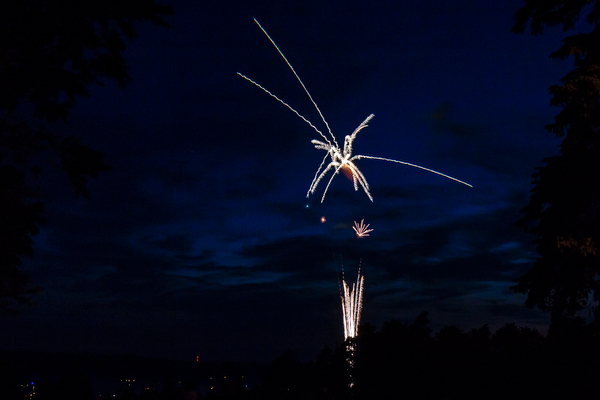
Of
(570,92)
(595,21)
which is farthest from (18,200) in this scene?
(595,21)

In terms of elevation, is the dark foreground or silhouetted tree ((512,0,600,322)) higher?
silhouetted tree ((512,0,600,322))

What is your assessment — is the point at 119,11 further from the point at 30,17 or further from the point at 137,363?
the point at 137,363

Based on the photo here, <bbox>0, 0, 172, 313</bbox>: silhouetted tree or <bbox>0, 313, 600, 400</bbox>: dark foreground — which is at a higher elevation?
<bbox>0, 0, 172, 313</bbox>: silhouetted tree

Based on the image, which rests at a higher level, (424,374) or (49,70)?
(49,70)

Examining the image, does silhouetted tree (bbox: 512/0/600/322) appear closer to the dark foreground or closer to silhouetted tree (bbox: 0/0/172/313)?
the dark foreground

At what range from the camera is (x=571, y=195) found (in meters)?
12.4

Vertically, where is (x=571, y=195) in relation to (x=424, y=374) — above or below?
above

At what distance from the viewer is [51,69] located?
8.70m

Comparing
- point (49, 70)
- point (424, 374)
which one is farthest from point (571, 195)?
point (49, 70)

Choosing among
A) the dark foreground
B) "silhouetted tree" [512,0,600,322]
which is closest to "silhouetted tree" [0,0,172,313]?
the dark foreground

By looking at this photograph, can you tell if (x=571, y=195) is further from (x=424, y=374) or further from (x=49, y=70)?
(x=49, y=70)

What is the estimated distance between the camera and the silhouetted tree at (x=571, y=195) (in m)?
11.9

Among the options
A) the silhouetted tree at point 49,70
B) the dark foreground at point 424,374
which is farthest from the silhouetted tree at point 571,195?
the silhouetted tree at point 49,70

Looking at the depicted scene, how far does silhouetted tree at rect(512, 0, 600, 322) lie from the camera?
11.9 meters
